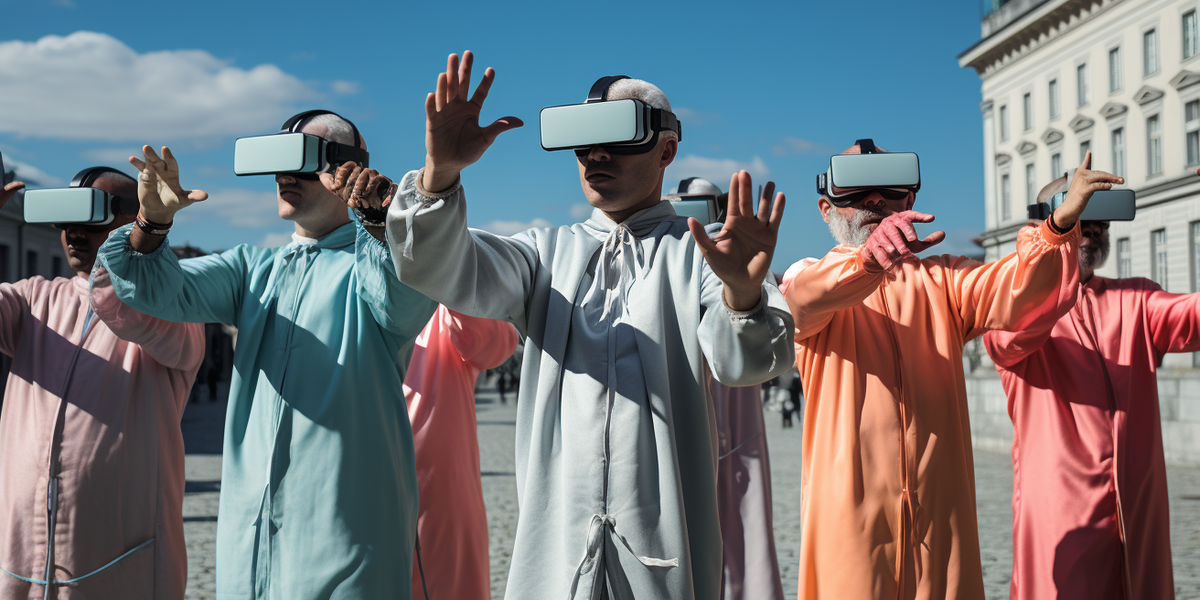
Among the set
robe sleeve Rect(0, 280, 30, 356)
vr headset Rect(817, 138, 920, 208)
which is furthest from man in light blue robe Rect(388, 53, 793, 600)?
robe sleeve Rect(0, 280, 30, 356)

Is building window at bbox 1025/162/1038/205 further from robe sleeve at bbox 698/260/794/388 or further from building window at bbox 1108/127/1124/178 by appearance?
robe sleeve at bbox 698/260/794/388

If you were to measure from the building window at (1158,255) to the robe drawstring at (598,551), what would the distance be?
34849 millimetres

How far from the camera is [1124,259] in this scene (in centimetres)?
3525

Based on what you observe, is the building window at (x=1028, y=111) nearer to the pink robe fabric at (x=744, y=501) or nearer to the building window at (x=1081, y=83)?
the building window at (x=1081, y=83)

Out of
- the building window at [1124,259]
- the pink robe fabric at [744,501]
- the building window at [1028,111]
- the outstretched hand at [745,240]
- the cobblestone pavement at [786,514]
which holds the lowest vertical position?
the cobblestone pavement at [786,514]

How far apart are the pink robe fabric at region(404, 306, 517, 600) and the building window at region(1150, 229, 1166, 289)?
1311 inches

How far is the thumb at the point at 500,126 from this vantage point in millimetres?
2469

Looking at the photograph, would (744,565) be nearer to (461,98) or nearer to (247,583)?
(247,583)

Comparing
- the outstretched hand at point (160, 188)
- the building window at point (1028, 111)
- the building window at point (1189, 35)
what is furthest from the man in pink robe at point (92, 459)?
the building window at point (1028, 111)

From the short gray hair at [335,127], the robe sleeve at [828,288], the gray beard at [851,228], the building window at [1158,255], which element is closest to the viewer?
the robe sleeve at [828,288]

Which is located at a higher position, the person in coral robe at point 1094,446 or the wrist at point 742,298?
the wrist at point 742,298

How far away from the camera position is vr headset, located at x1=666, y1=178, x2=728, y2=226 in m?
4.48

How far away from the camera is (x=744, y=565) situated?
15.8 feet

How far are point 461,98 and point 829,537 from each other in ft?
6.70
